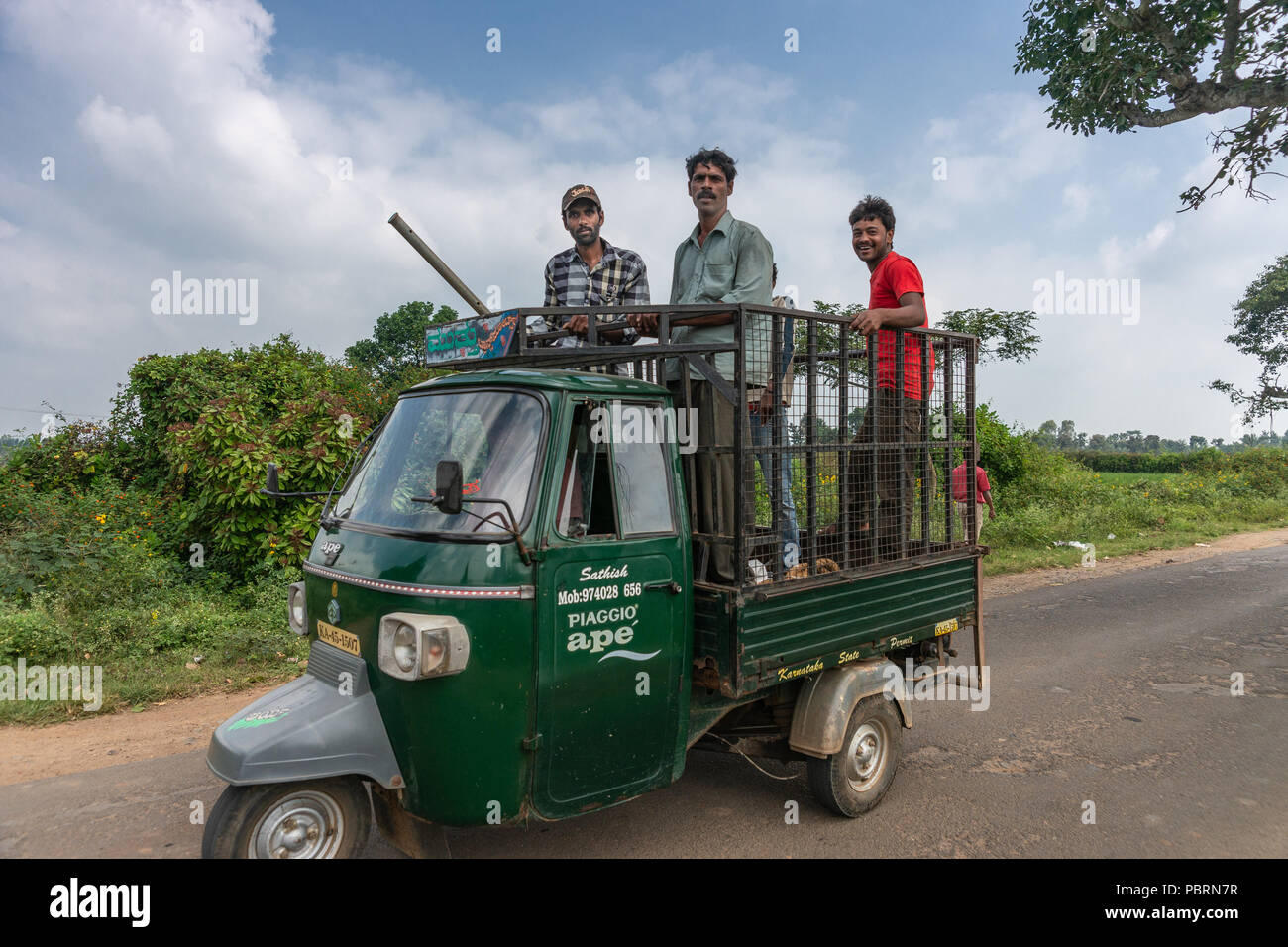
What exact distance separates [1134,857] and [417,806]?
313 cm

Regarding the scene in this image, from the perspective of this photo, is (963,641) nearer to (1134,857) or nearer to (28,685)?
(1134,857)

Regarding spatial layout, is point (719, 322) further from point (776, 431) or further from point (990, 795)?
point (990, 795)

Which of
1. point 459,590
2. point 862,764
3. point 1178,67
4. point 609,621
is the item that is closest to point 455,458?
point 459,590

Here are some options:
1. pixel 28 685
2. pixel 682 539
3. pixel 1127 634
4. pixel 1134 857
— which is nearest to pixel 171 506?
pixel 28 685

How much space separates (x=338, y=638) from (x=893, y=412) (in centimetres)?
301

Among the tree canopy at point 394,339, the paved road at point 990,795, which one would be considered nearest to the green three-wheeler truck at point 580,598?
the paved road at point 990,795

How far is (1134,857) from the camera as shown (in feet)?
12.2

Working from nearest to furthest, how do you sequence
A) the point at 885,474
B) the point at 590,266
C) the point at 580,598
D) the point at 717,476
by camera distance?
the point at 580,598 → the point at 717,476 → the point at 885,474 → the point at 590,266

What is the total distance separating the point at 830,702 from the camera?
402cm

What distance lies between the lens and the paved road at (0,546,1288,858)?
3818 mm

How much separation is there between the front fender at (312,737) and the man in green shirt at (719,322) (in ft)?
5.17

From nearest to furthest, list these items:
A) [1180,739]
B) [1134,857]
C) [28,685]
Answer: [1134,857], [1180,739], [28,685]
